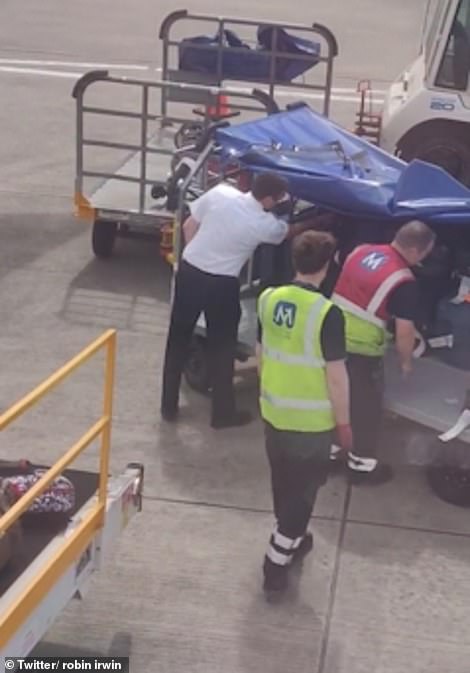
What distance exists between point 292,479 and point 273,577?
0.54 metres

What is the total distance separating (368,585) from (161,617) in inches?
42.5

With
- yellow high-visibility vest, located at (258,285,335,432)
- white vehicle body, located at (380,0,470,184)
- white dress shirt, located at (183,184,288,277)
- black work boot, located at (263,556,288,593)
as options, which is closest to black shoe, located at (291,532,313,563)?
black work boot, located at (263,556,288,593)

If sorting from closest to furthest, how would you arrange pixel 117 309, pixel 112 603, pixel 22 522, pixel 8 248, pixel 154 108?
1. pixel 22 522
2. pixel 112 603
3. pixel 117 309
4. pixel 8 248
5. pixel 154 108

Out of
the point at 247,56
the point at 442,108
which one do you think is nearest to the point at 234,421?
the point at 442,108

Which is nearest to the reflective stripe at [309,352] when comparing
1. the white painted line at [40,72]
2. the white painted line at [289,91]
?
the white painted line at [289,91]

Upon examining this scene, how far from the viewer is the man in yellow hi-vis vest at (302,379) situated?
18.4 ft

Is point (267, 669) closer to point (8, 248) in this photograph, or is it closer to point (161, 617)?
point (161, 617)

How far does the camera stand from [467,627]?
19.3ft

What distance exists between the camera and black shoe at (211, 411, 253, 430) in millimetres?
7660

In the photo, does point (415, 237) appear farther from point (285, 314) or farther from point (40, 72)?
point (40, 72)

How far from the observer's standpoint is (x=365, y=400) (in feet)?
22.9

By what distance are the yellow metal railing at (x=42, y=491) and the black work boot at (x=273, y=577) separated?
1146 millimetres

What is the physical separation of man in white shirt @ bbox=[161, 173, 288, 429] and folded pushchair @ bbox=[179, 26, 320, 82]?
504cm

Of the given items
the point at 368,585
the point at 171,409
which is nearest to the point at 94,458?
the point at 171,409
